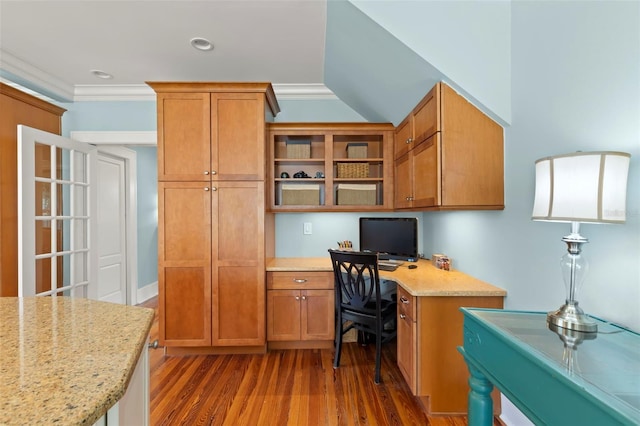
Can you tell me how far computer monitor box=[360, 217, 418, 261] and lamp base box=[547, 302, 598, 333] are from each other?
1.61m

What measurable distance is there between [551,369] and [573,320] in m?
0.41

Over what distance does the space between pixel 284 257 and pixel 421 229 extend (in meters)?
1.54

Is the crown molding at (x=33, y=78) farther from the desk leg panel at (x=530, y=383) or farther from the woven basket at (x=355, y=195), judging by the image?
the desk leg panel at (x=530, y=383)

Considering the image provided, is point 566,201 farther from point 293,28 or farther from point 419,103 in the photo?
point 293,28

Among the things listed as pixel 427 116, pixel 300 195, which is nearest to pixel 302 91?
pixel 300 195

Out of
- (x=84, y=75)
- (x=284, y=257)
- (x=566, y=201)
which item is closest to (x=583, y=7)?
(x=566, y=201)

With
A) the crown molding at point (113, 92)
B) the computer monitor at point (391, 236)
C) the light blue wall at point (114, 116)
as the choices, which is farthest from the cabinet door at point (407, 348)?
the crown molding at point (113, 92)

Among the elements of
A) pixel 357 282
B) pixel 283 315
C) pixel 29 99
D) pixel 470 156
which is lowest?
pixel 283 315

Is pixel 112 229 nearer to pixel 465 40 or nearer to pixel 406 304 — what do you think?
pixel 406 304

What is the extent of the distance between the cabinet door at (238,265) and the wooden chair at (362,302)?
703mm

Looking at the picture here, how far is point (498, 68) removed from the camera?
1.83 meters

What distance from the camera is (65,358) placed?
727mm

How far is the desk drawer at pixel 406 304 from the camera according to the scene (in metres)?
1.92

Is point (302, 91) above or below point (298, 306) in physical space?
above
